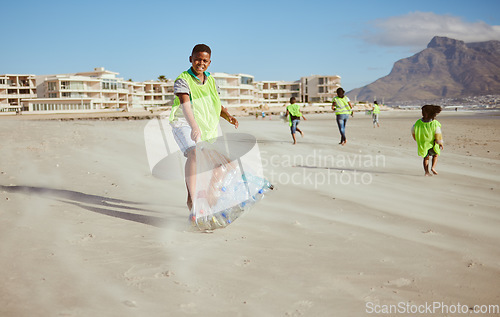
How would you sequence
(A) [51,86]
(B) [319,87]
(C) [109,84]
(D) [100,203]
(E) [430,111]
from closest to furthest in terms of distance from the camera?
(D) [100,203] < (E) [430,111] < (A) [51,86] < (C) [109,84] < (B) [319,87]

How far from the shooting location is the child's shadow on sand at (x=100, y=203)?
167 inches

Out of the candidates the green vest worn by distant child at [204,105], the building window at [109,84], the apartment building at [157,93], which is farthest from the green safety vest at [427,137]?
the apartment building at [157,93]

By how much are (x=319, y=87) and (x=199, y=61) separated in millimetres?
115412

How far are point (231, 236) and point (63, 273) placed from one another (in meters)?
1.51

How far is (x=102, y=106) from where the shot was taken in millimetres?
76812

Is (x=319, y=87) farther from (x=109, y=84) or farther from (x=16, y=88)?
(x=16, y=88)

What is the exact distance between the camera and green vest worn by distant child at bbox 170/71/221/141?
3781 mm

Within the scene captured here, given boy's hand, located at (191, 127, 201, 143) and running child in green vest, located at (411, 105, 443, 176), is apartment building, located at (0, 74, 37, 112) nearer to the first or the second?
running child in green vest, located at (411, 105, 443, 176)

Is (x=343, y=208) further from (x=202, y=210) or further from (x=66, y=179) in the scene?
(x=66, y=179)

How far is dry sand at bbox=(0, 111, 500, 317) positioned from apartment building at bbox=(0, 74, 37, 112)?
8761 cm

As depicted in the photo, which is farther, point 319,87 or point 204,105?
point 319,87

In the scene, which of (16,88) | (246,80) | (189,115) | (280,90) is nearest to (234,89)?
(246,80)

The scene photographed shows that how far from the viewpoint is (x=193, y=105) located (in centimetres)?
379

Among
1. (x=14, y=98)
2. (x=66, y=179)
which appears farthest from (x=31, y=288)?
(x=14, y=98)
